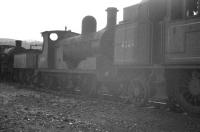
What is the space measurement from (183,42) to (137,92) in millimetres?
2722

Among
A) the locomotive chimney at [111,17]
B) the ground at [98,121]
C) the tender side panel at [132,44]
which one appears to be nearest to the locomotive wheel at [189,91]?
the ground at [98,121]

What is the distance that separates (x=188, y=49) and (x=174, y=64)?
0.65m

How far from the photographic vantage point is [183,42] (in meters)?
7.62

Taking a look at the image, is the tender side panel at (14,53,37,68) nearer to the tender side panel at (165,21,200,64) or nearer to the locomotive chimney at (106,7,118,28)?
the locomotive chimney at (106,7,118,28)

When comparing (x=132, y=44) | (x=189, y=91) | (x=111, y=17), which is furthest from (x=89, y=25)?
(x=189, y=91)

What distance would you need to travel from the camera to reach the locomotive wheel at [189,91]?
7531 millimetres

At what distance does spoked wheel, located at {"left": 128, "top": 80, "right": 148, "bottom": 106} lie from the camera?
9.32 m

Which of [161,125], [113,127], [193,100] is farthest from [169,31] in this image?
[113,127]

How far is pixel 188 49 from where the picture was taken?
749 centimetres

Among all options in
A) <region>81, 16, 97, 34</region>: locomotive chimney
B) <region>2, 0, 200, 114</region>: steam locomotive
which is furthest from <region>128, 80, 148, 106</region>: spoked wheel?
<region>81, 16, 97, 34</region>: locomotive chimney

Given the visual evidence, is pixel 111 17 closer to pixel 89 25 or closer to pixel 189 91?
pixel 89 25

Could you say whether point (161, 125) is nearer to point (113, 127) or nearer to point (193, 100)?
point (113, 127)

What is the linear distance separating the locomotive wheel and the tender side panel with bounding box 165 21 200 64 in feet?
1.58

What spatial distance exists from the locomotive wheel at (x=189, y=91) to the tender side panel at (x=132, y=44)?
4.82ft
